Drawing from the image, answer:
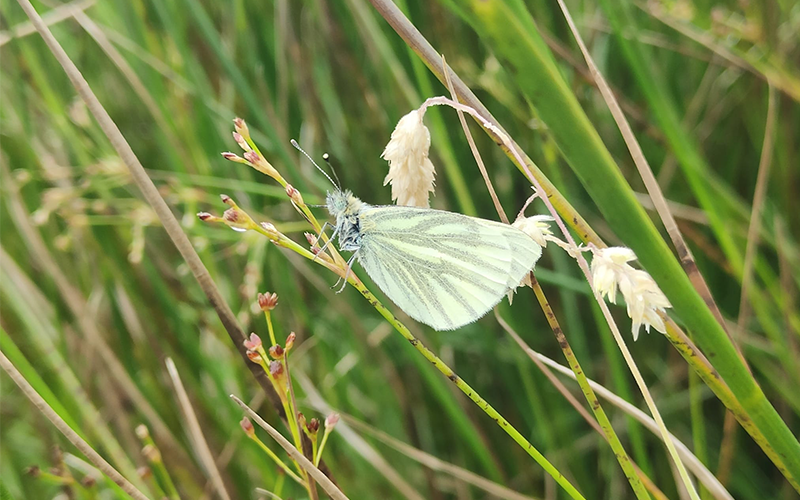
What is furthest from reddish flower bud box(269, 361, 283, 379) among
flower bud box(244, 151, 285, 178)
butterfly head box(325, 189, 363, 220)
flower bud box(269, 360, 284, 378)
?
butterfly head box(325, 189, 363, 220)

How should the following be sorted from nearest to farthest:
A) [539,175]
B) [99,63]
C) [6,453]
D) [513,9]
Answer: [513,9] < [539,175] < [6,453] < [99,63]

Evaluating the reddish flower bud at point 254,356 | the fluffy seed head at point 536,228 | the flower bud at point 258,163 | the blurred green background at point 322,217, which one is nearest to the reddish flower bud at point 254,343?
the reddish flower bud at point 254,356

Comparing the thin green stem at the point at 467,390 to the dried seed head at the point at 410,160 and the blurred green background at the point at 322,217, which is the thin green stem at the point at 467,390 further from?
the blurred green background at the point at 322,217

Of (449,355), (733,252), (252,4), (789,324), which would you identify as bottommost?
(449,355)

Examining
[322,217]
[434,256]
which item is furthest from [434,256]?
[322,217]

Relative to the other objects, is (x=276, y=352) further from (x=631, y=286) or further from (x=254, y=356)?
(x=631, y=286)

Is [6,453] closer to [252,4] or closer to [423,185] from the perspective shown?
[252,4]

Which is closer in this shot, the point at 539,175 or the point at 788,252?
the point at 539,175

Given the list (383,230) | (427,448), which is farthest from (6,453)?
(383,230)
